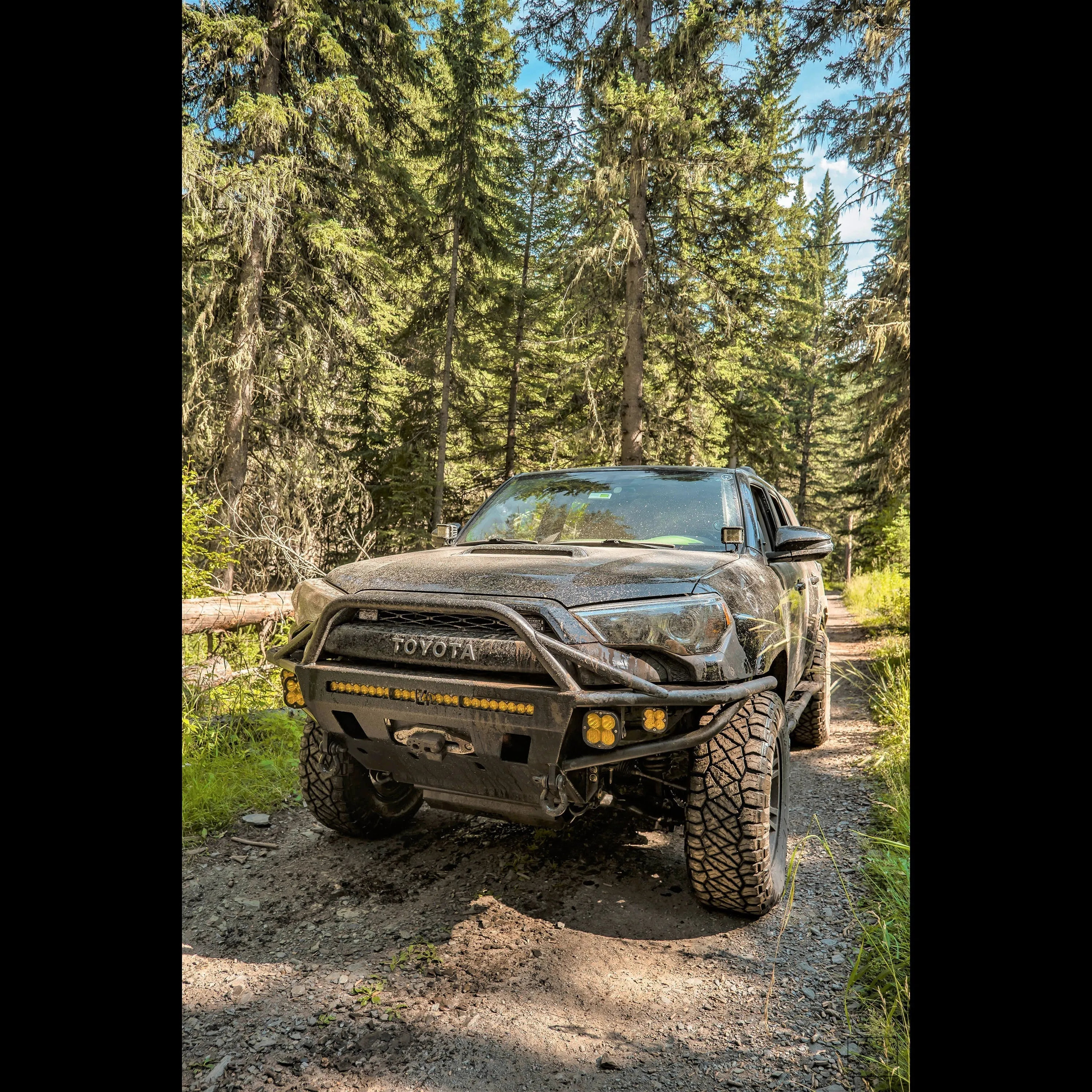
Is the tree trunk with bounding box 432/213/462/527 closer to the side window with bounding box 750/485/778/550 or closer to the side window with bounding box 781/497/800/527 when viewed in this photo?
the side window with bounding box 781/497/800/527

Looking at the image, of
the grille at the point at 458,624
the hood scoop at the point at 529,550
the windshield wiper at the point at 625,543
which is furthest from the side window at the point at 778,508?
the grille at the point at 458,624

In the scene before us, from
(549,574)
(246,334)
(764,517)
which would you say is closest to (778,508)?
(764,517)

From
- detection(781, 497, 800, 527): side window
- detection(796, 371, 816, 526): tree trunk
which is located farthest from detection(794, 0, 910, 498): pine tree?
detection(796, 371, 816, 526): tree trunk

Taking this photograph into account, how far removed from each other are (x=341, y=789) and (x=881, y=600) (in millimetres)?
13122

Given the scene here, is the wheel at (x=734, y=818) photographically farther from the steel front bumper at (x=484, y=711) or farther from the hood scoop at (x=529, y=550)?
the hood scoop at (x=529, y=550)

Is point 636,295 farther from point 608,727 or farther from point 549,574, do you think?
point 608,727

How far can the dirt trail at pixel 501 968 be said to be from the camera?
207 cm

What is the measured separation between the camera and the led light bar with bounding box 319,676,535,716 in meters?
2.49

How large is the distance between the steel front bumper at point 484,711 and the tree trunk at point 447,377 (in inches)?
417

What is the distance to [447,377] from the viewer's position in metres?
14.3

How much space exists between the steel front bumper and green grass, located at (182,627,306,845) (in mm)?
1483
